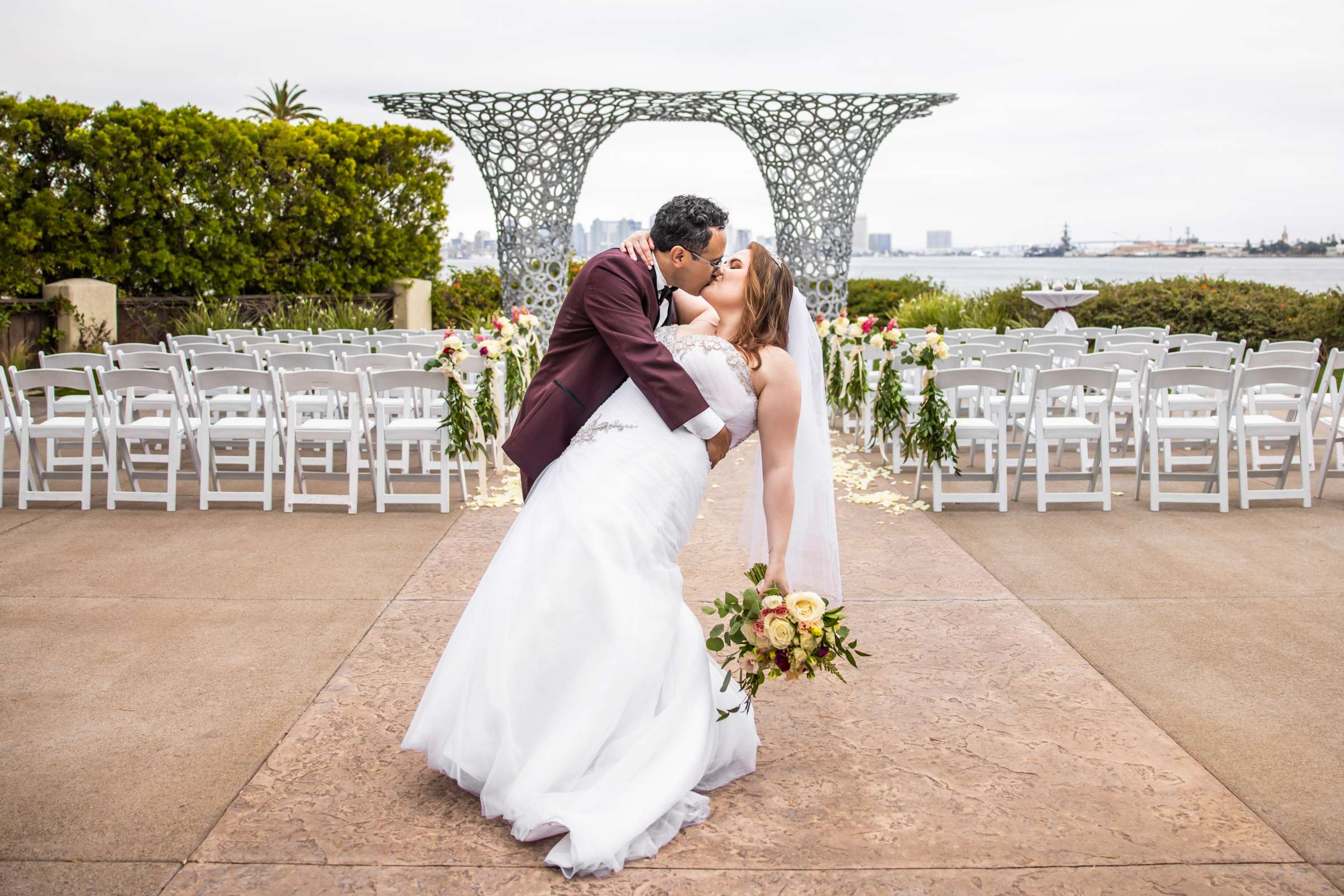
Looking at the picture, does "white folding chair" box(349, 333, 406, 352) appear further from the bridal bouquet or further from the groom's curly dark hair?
the bridal bouquet

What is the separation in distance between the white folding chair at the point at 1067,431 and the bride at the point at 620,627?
4534mm

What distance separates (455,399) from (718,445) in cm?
481

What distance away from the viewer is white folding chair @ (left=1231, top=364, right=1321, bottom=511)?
7.53 m

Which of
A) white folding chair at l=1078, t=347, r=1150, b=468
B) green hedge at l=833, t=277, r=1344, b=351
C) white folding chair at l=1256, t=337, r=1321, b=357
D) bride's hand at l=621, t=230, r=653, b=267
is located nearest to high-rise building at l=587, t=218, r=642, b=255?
bride's hand at l=621, t=230, r=653, b=267

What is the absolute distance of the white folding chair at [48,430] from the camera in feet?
24.8

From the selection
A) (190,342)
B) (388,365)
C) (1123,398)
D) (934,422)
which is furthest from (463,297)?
(934,422)

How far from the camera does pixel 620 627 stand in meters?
3.19

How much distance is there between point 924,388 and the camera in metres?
8.12

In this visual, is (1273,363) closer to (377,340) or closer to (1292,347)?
(1292,347)

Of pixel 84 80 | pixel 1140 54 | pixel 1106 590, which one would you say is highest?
pixel 1140 54

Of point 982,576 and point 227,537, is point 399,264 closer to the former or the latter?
point 227,537

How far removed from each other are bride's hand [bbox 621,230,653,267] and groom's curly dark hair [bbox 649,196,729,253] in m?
0.15

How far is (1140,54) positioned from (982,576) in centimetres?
1975

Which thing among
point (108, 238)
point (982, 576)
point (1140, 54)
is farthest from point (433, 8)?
point (1140, 54)
